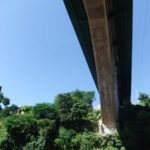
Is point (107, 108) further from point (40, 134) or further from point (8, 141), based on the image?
point (8, 141)

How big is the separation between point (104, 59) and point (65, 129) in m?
8.02

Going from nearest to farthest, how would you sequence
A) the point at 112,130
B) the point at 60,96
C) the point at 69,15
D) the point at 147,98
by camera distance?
the point at 69,15
the point at 112,130
the point at 60,96
the point at 147,98

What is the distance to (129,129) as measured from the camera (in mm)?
24938

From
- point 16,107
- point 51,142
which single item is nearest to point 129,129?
point 51,142

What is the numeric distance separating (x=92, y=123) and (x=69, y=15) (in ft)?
41.8

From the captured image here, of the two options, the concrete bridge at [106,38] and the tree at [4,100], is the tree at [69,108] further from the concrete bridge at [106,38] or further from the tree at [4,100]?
the tree at [4,100]

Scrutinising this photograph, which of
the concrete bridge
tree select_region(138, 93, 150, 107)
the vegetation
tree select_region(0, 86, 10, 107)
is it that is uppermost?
tree select_region(0, 86, 10, 107)

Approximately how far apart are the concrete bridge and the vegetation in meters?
1.44

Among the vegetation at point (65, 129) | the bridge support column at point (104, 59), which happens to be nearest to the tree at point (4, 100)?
the vegetation at point (65, 129)

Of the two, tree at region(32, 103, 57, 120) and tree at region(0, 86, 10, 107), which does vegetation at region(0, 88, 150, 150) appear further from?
tree at region(0, 86, 10, 107)

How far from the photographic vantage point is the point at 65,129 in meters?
25.6

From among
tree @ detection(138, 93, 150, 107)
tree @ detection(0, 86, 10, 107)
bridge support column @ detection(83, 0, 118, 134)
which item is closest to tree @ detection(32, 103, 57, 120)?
bridge support column @ detection(83, 0, 118, 134)

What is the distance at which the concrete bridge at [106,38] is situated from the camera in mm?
15711

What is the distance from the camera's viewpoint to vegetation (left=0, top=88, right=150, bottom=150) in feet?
78.8
